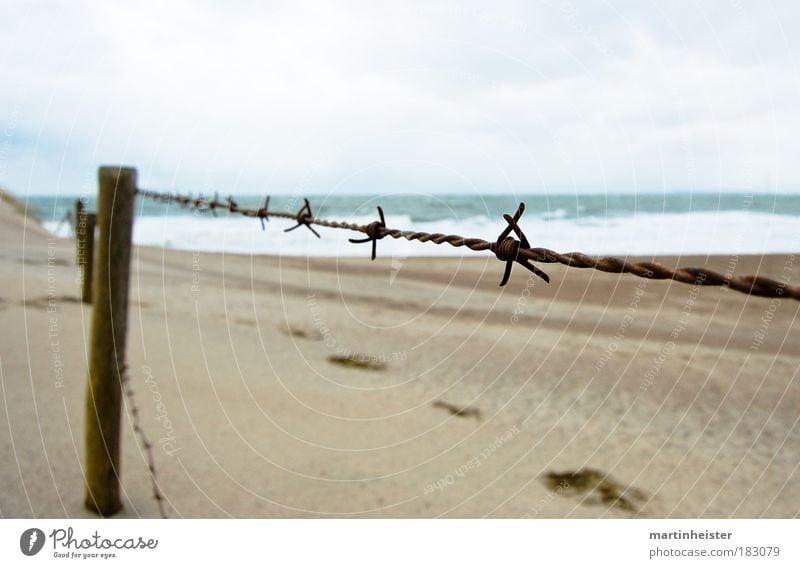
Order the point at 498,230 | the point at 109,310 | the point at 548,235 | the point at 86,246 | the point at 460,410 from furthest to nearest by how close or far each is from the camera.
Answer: the point at 498,230
the point at 548,235
the point at 86,246
the point at 460,410
the point at 109,310

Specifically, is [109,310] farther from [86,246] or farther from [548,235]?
[548,235]

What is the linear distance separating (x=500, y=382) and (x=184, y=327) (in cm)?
239

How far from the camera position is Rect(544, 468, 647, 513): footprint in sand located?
232cm

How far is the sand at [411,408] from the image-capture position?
2.31 metres

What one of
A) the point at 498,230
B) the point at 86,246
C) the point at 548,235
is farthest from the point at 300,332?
the point at 498,230

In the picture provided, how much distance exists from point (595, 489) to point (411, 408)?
106 centimetres

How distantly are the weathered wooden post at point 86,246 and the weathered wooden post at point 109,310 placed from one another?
7.84 feet

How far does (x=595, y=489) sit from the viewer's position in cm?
240

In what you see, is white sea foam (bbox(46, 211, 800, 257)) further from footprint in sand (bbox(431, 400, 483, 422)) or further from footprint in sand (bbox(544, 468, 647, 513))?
footprint in sand (bbox(544, 468, 647, 513))

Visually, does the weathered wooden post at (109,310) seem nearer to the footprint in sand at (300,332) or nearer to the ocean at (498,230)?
the footprint in sand at (300,332)

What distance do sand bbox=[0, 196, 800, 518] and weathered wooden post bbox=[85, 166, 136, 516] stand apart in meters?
0.38

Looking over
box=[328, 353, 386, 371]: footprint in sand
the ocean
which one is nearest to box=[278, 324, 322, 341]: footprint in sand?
box=[328, 353, 386, 371]: footprint in sand
